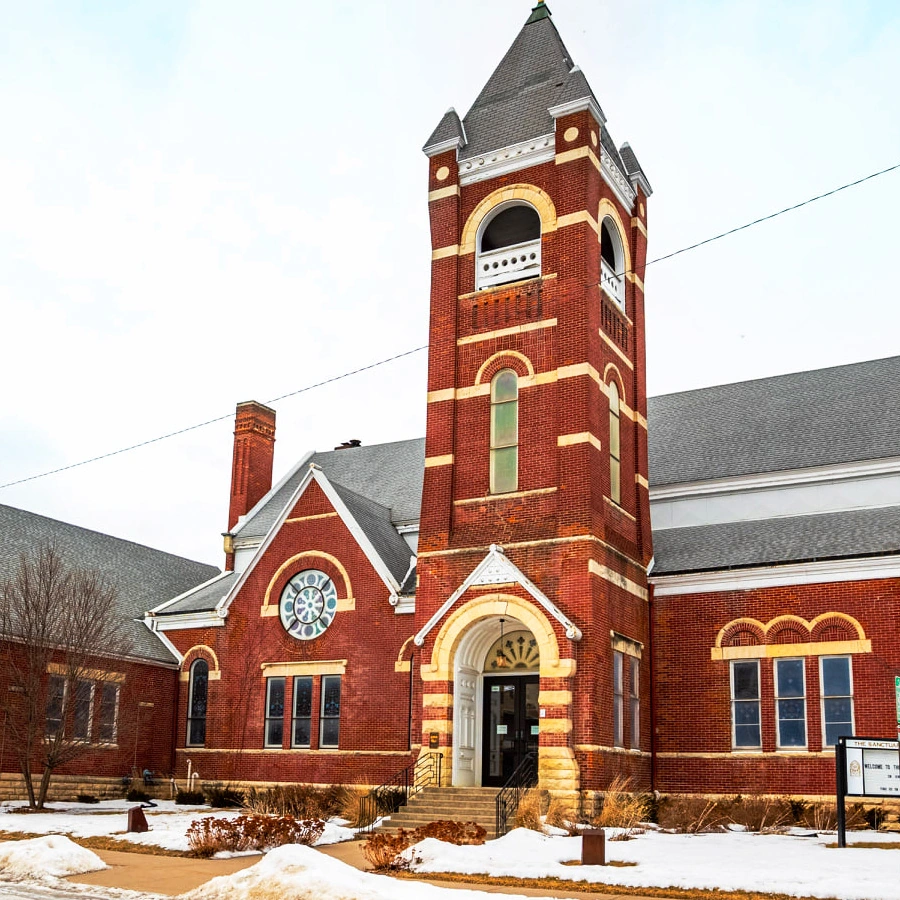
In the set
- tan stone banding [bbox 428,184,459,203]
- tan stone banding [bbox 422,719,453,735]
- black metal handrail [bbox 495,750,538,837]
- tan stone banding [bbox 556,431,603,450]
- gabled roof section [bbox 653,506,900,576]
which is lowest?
black metal handrail [bbox 495,750,538,837]

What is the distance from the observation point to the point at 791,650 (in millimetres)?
27406

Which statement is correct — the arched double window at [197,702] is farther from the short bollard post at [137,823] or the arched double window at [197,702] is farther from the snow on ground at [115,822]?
the short bollard post at [137,823]

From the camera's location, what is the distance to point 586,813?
24938 mm

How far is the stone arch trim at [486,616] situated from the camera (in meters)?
26.2

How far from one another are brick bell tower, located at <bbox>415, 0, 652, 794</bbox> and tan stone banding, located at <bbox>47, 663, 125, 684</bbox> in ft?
33.4

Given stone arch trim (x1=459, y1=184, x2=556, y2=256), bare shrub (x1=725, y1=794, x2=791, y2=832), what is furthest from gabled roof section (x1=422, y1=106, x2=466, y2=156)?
bare shrub (x1=725, y1=794, x2=791, y2=832)

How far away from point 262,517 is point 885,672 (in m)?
23.2

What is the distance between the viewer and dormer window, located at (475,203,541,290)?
29969 millimetres

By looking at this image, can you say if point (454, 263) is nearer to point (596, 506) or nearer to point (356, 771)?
point (596, 506)

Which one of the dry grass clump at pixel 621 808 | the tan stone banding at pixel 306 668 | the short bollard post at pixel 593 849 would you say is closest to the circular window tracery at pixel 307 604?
the tan stone banding at pixel 306 668

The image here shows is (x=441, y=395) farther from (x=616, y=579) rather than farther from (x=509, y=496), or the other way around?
(x=616, y=579)

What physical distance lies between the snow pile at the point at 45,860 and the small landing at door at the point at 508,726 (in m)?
12.0

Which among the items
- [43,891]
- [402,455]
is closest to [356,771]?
[402,455]

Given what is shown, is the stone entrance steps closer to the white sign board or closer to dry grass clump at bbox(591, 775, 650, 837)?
dry grass clump at bbox(591, 775, 650, 837)
